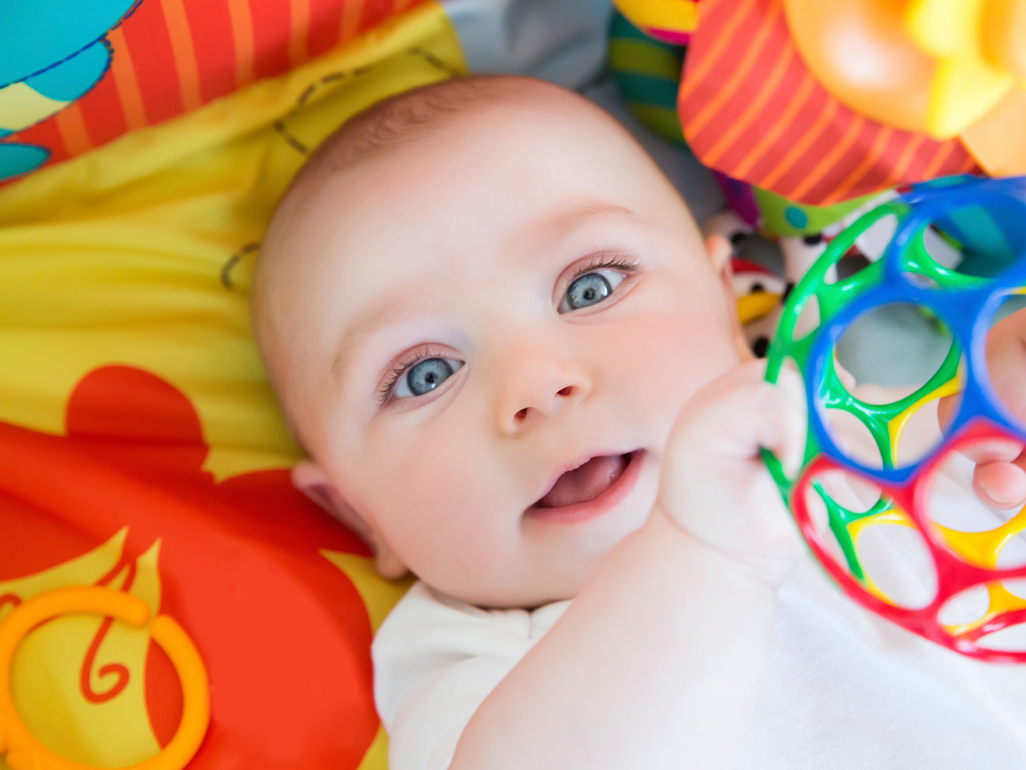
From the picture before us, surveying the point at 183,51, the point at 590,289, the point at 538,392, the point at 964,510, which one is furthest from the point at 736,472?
the point at 183,51

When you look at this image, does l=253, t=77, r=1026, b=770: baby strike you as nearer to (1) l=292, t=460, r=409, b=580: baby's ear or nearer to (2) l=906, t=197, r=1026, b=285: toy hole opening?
(1) l=292, t=460, r=409, b=580: baby's ear

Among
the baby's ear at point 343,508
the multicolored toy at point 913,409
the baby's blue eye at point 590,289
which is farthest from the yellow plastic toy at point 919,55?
the baby's ear at point 343,508

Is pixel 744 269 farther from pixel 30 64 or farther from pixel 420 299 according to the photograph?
pixel 30 64

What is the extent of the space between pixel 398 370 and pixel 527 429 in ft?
0.54

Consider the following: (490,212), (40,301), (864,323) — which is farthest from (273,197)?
(864,323)

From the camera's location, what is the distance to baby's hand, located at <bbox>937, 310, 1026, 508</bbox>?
27.3 inches

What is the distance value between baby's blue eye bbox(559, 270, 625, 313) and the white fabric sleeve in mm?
259

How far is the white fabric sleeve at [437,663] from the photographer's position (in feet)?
2.54

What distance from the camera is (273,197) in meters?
1.18

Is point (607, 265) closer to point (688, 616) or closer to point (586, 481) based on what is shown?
point (586, 481)

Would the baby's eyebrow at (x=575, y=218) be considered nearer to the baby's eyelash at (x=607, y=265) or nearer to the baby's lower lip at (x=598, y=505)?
the baby's eyelash at (x=607, y=265)

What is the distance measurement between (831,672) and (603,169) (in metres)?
0.49

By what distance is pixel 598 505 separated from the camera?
76cm

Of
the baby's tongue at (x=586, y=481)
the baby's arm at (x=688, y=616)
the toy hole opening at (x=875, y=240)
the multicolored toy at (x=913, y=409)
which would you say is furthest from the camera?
the toy hole opening at (x=875, y=240)
